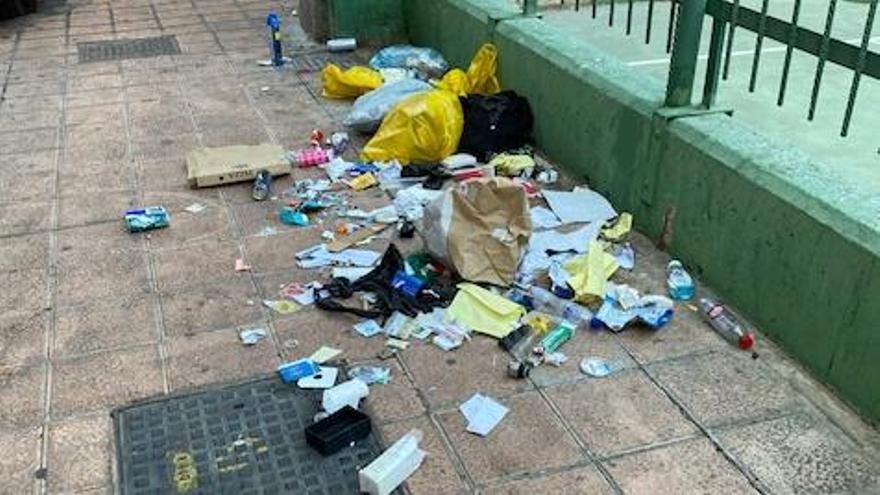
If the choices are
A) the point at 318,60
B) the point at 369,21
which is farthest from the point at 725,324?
the point at 369,21

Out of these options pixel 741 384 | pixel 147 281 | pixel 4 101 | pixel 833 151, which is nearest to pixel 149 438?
pixel 147 281

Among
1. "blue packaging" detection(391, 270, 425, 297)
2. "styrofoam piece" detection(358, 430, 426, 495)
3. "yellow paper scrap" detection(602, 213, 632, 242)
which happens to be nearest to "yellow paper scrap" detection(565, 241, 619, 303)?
"yellow paper scrap" detection(602, 213, 632, 242)

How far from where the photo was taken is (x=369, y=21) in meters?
6.98

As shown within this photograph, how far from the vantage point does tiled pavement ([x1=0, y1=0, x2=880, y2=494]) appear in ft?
8.92

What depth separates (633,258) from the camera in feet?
12.7

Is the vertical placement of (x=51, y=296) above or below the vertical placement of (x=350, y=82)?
below

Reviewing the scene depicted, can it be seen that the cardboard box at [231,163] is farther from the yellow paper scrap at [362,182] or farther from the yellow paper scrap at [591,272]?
the yellow paper scrap at [591,272]

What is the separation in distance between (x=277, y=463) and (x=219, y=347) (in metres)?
0.72

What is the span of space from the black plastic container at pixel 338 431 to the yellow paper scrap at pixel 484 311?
72 cm

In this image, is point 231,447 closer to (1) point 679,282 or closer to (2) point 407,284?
(2) point 407,284

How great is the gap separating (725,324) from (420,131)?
210 centimetres

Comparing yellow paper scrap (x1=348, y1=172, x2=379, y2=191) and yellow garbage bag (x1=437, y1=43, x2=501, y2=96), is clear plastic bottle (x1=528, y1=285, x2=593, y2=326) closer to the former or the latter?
yellow paper scrap (x1=348, y1=172, x2=379, y2=191)

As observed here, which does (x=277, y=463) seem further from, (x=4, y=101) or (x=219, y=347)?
(x=4, y=101)

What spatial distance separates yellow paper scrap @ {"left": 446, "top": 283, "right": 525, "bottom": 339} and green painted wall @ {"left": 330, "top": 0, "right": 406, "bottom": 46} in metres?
3.95
